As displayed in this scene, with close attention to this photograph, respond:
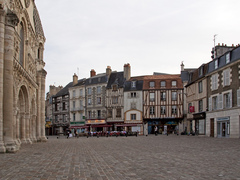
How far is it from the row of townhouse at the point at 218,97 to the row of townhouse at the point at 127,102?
9.09m

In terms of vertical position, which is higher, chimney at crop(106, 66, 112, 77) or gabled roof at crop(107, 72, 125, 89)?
chimney at crop(106, 66, 112, 77)

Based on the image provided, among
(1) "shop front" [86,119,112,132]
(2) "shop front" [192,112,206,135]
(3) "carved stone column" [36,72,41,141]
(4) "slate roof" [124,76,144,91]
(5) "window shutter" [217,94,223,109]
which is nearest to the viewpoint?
(3) "carved stone column" [36,72,41,141]

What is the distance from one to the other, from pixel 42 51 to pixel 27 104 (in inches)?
318

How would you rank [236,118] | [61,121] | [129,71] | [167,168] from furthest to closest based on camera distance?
[61,121] → [129,71] → [236,118] → [167,168]

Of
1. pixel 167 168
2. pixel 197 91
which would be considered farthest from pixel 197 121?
pixel 167 168

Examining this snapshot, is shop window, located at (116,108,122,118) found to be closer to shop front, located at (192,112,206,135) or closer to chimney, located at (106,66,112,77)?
chimney, located at (106,66,112,77)

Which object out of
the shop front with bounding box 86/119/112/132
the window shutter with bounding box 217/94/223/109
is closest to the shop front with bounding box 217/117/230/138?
the window shutter with bounding box 217/94/223/109

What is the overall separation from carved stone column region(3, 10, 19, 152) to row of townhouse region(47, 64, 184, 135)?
3135 centimetres

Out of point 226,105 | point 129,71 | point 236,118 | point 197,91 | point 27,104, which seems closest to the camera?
point 27,104

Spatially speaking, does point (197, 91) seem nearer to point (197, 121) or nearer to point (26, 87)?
point (197, 121)

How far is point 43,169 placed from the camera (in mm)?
7812

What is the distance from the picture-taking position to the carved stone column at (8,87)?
13.4m

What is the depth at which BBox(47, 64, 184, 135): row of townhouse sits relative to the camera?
4538 cm

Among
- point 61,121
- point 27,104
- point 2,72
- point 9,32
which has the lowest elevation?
point 61,121
